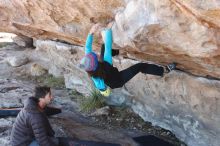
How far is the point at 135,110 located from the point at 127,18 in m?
3.57

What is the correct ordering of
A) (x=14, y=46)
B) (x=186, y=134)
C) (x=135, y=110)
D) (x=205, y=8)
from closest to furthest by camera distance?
(x=205, y=8) < (x=186, y=134) < (x=135, y=110) < (x=14, y=46)

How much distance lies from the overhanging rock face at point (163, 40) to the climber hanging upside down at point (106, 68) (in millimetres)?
194

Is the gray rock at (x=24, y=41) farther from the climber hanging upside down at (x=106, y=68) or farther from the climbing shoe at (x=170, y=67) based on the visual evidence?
the climbing shoe at (x=170, y=67)

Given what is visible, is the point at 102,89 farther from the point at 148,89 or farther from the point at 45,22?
the point at 45,22

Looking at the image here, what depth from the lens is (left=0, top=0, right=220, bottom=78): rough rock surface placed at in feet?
15.9

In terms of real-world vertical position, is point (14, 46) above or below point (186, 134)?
above

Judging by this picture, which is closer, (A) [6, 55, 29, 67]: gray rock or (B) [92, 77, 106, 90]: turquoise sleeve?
(B) [92, 77, 106, 90]: turquoise sleeve

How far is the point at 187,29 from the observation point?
5.04 m

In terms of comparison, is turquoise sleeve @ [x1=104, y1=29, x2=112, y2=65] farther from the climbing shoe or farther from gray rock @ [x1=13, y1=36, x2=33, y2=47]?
gray rock @ [x1=13, y1=36, x2=33, y2=47]

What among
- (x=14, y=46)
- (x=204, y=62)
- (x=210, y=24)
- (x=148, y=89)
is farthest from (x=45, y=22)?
(x=14, y=46)

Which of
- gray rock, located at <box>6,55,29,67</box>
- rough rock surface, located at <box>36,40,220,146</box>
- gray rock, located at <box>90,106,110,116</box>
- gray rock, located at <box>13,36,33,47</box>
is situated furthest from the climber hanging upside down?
gray rock, located at <box>13,36,33,47</box>

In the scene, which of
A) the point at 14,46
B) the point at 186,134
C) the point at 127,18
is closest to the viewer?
the point at 127,18

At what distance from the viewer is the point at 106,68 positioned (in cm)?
614

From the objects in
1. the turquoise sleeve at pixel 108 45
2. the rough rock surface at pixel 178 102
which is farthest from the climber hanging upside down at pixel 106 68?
the rough rock surface at pixel 178 102
